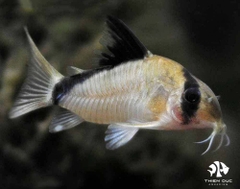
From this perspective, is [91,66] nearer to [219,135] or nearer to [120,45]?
[120,45]

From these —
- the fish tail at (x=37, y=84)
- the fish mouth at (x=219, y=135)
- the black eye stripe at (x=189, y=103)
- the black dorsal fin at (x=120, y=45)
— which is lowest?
the fish mouth at (x=219, y=135)

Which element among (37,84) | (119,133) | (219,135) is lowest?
(219,135)

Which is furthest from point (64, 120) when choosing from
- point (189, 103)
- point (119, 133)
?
point (189, 103)

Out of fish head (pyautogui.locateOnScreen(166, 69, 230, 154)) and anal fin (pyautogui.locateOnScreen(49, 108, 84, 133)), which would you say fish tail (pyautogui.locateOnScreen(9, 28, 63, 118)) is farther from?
fish head (pyautogui.locateOnScreen(166, 69, 230, 154))

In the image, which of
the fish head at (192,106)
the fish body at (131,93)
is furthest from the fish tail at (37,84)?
the fish head at (192,106)

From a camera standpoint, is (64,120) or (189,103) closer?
(189,103)

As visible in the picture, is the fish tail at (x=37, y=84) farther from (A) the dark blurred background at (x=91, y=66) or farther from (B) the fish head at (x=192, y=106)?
(B) the fish head at (x=192, y=106)
